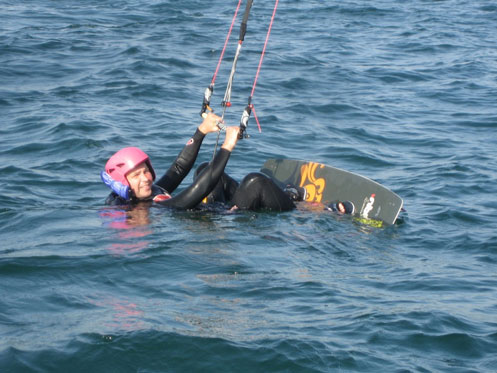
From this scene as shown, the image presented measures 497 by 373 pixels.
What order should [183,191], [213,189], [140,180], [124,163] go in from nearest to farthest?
[183,191] → [124,163] → [140,180] → [213,189]

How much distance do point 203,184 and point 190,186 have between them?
18cm

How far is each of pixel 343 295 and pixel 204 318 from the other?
122cm

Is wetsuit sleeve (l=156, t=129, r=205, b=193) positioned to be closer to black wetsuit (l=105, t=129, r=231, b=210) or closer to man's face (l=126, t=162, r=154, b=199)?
black wetsuit (l=105, t=129, r=231, b=210)

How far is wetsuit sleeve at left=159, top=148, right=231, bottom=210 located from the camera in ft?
24.0

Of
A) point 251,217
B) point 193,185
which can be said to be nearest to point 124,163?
point 193,185

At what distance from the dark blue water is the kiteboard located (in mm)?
279

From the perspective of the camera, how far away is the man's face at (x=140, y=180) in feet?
25.7

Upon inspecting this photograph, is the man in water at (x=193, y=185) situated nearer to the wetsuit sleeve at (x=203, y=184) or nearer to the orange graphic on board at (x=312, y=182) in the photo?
the wetsuit sleeve at (x=203, y=184)

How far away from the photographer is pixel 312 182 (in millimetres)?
8953

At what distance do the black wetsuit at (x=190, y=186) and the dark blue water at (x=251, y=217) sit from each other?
0.20m

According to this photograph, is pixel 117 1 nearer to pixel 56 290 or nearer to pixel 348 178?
pixel 348 178

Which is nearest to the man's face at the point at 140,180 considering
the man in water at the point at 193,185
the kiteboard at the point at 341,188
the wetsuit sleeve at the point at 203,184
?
the man in water at the point at 193,185

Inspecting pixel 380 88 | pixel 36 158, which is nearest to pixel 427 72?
pixel 380 88

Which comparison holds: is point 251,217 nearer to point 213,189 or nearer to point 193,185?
point 213,189
